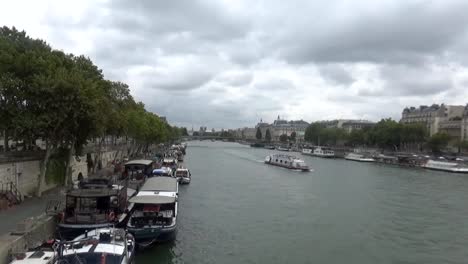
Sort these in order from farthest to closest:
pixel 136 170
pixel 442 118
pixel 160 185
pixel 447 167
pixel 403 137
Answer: pixel 442 118, pixel 403 137, pixel 447 167, pixel 136 170, pixel 160 185

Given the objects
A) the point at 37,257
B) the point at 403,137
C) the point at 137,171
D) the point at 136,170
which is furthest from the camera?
the point at 403,137

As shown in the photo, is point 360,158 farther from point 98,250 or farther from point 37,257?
point 37,257

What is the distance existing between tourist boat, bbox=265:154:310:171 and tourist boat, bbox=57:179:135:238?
5886cm

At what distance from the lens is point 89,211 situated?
25.6m

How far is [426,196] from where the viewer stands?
5084cm

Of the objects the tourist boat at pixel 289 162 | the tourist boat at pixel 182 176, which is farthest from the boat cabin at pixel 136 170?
the tourist boat at pixel 289 162

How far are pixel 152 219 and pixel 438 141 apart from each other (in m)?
123

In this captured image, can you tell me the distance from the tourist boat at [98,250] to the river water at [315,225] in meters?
4.03

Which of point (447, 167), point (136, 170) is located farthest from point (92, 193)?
point (447, 167)

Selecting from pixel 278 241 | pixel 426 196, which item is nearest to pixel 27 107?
pixel 278 241

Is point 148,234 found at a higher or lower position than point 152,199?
lower

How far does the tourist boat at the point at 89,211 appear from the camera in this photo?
2414 centimetres

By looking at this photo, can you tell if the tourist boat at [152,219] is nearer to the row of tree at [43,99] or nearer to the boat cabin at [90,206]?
the boat cabin at [90,206]

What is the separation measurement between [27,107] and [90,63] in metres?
13.6
